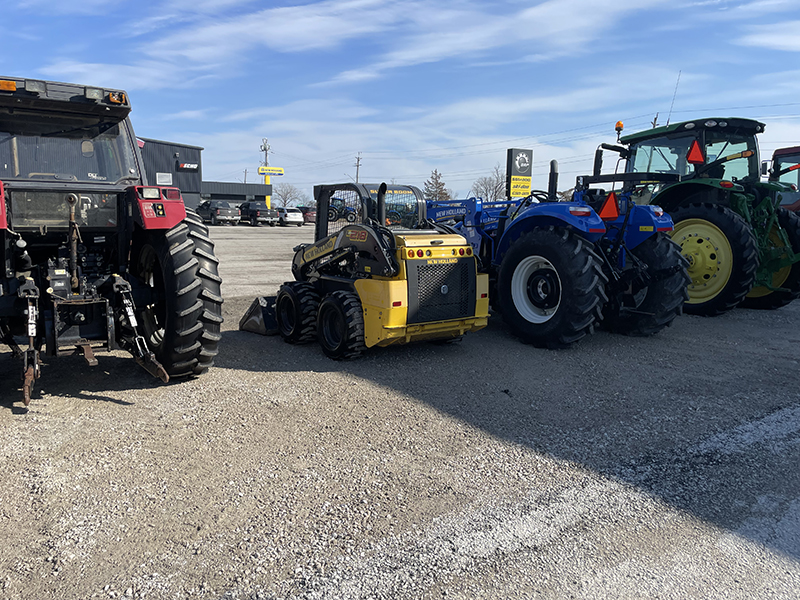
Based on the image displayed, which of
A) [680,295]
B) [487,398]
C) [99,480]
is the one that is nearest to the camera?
[99,480]

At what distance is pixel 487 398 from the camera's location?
4.86 meters

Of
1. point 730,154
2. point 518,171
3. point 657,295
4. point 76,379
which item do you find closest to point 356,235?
point 76,379

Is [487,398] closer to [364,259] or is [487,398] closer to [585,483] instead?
[585,483]

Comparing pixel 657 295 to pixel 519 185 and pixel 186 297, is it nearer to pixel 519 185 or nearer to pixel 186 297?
pixel 186 297

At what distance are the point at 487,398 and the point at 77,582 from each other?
3153mm

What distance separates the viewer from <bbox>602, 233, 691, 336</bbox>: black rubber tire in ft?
22.3

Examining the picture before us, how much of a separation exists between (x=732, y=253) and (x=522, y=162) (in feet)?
18.1

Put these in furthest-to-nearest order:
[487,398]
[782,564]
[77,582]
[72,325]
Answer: [487,398] → [72,325] → [782,564] → [77,582]

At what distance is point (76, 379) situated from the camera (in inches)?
200

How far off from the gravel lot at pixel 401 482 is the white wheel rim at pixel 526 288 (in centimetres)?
114

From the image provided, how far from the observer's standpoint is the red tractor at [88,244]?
443 cm

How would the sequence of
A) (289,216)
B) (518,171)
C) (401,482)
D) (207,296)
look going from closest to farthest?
(401,482), (207,296), (518,171), (289,216)

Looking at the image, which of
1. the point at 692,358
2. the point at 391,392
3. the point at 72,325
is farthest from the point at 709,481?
the point at 72,325

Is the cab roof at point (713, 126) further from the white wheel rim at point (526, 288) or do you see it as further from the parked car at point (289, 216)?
the parked car at point (289, 216)
